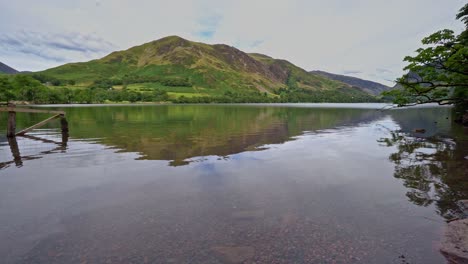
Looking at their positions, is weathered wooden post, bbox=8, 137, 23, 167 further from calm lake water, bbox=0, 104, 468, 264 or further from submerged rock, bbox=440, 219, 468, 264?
submerged rock, bbox=440, 219, 468, 264

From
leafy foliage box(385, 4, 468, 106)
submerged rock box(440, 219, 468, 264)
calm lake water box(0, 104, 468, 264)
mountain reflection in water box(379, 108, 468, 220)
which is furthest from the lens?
leafy foliage box(385, 4, 468, 106)

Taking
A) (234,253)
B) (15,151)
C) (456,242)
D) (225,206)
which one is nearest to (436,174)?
(456,242)

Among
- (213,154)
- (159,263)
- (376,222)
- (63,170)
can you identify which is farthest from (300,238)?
(63,170)

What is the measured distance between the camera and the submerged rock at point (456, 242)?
8.49m

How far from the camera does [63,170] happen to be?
19.5m

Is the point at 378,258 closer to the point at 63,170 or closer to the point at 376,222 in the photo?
the point at 376,222

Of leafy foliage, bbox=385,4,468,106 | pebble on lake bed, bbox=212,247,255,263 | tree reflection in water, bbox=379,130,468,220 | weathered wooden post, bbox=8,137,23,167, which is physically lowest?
pebble on lake bed, bbox=212,247,255,263

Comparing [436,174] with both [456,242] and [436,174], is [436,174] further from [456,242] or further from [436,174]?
[456,242]

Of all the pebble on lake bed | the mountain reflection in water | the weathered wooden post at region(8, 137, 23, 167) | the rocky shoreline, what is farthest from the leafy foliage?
the weathered wooden post at region(8, 137, 23, 167)

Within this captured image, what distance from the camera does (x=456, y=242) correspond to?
9312mm

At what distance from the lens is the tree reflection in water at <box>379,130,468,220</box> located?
44.0 feet

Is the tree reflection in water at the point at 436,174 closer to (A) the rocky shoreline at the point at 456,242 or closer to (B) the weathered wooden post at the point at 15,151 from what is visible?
(A) the rocky shoreline at the point at 456,242

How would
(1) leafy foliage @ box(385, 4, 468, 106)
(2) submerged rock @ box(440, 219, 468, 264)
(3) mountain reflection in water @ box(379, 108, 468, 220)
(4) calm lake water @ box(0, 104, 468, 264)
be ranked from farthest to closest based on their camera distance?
(1) leafy foliage @ box(385, 4, 468, 106) → (3) mountain reflection in water @ box(379, 108, 468, 220) → (4) calm lake water @ box(0, 104, 468, 264) → (2) submerged rock @ box(440, 219, 468, 264)

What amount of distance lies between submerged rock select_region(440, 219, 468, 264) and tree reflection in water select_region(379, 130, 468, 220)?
1127 mm
